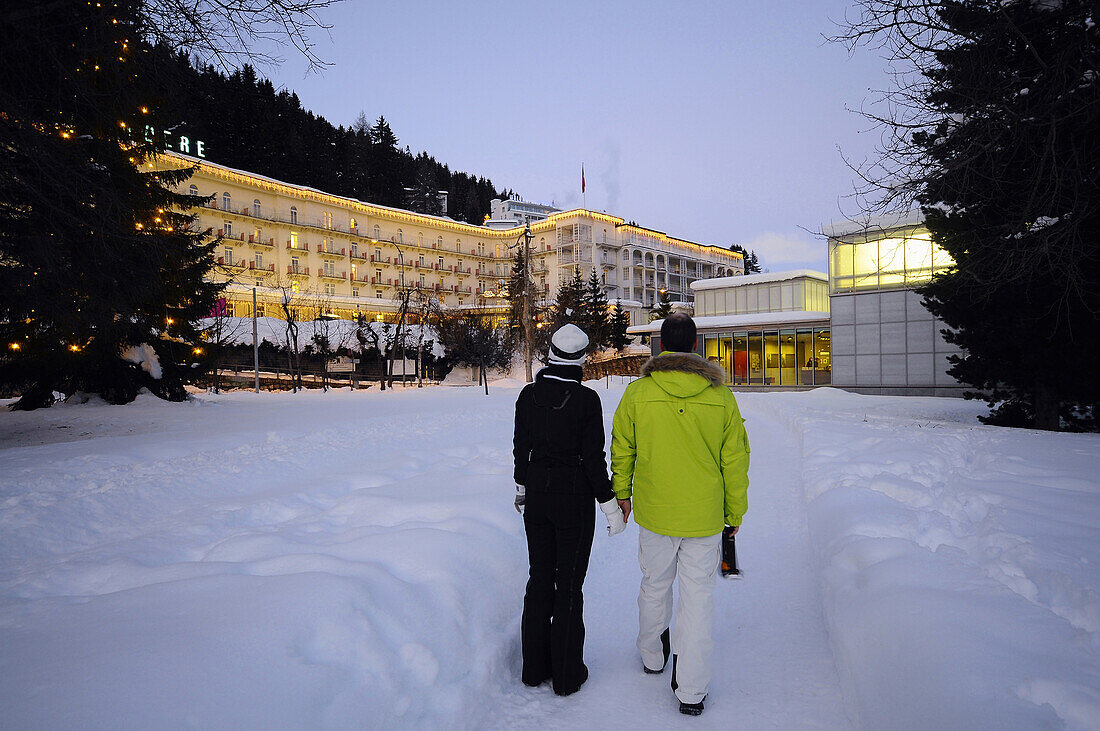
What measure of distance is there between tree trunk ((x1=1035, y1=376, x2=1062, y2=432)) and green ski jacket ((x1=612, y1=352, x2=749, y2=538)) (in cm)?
1478

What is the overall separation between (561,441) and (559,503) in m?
0.37

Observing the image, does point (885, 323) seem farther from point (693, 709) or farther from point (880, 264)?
point (693, 709)

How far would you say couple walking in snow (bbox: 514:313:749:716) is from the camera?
3.42 m

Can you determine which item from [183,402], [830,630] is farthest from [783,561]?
[183,402]

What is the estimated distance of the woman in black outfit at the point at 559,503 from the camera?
3.48 meters

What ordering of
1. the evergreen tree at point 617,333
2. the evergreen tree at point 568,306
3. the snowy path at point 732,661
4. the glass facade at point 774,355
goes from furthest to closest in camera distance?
1. the evergreen tree at point 617,333
2. the evergreen tree at point 568,306
3. the glass facade at point 774,355
4. the snowy path at point 732,661

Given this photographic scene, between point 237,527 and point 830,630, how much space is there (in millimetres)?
5571

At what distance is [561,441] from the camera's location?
3490 millimetres

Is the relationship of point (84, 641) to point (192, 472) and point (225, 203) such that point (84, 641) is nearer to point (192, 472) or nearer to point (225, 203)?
point (192, 472)

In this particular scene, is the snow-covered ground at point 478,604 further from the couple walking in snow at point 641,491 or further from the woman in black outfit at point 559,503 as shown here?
the couple walking in snow at point 641,491

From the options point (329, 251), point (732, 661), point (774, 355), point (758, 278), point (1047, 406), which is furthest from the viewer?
point (329, 251)

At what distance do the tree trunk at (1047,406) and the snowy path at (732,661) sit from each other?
12.0 metres

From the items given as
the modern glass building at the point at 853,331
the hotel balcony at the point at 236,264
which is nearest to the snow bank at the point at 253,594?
the modern glass building at the point at 853,331

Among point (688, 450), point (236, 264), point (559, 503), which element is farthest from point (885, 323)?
point (236, 264)
